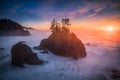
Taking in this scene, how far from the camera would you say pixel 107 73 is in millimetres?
9508

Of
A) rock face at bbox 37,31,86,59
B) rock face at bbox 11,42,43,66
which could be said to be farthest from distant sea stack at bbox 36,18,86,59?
rock face at bbox 11,42,43,66

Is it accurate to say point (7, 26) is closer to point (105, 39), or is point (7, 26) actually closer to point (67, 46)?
point (67, 46)

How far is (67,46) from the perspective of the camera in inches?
528

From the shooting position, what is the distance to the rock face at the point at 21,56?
9.36 metres

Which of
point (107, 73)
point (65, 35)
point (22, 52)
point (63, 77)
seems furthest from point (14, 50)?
point (107, 73)

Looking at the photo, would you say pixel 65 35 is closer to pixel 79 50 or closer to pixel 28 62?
pixel 79 50

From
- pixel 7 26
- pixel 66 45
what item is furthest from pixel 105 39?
pixel 7 26

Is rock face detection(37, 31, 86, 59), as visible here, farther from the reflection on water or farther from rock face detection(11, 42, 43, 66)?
the reflection on water

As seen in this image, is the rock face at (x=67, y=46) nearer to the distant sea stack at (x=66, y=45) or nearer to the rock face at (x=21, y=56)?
the distant sea stack at (x=66, y=45)

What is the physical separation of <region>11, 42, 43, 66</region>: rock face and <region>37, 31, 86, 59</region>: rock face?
4223 mm

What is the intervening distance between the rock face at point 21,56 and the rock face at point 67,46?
13.9 feet

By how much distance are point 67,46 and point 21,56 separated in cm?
611

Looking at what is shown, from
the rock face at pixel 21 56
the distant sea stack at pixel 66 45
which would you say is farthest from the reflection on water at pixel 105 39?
the rock face at pixel 21 56

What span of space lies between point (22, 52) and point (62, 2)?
6.00 m
